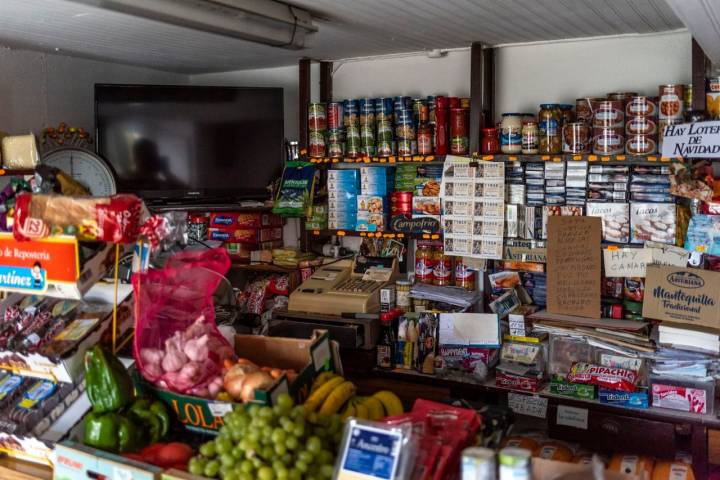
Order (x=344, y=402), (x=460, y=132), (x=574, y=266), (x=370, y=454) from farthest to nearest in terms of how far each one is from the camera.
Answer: (x=460, y=132) → (x=574, y=266) → (x=344, y=402) → (x=370, y=454)

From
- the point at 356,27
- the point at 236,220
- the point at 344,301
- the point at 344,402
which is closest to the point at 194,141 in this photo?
the point at 236,220

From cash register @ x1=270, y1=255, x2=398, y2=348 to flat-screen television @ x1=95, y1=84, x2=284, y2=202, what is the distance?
37.0 inches

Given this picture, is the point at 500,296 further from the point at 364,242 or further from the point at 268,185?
the point at 268,185

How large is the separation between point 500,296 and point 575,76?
143 centimetres

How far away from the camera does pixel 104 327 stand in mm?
2611

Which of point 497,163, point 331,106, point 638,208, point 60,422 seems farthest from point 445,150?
point 60,422

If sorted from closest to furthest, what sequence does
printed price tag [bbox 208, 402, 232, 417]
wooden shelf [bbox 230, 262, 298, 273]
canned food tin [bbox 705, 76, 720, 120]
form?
printed price tag [bbox 208, 402, 232, 417] → canned food tin [bbox 705, 76, 720, 120] → wooden shelf [bbox 230, 262, 298, 273]

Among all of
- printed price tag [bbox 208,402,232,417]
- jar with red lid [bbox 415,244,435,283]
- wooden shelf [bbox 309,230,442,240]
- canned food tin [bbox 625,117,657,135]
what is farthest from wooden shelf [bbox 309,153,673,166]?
printed price tag [bbox 208,402,232,417]

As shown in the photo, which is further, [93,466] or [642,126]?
[642,126]

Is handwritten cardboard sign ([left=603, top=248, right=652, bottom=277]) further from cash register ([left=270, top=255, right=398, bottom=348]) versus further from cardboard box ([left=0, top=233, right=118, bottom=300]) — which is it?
cardboard box ([left=0, top=233, right=118, bottom=300])

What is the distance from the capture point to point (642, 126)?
3984mm

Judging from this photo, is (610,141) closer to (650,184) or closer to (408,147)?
(650,184)

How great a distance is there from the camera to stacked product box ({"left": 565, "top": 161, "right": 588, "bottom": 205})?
427 centimetres

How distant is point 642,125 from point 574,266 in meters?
0.88
